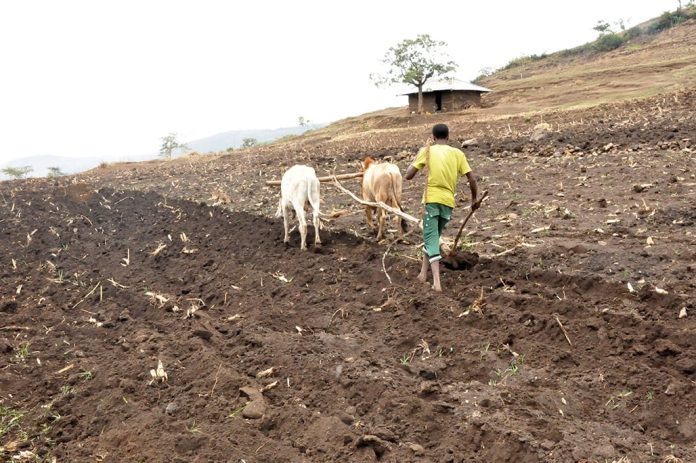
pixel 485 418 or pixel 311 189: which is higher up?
pixel 311 189

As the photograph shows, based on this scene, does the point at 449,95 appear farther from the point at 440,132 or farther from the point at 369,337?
the point at 369,337

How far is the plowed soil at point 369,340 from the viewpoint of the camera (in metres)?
4.36

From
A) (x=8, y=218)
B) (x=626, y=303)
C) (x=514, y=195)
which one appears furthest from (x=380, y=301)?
Answer: (x=8, y=218)

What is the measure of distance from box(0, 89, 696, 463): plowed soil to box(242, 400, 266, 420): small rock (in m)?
0.02

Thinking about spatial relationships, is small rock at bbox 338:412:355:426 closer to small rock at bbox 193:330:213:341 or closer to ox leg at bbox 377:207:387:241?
small rock at bbox 193:330:213:341

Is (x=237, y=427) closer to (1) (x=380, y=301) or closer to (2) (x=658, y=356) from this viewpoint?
(1) (x=380, y=301)

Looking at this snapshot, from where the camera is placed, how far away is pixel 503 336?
18.7 feet

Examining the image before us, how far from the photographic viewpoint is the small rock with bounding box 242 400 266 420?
→ 472 cm

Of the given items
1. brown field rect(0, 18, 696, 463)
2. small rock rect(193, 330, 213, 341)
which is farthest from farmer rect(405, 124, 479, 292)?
small rock rect(193, 330, 213, 341)

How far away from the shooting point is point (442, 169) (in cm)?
698

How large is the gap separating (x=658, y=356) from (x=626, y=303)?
1.03 metres

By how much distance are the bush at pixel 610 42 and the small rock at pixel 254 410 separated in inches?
2246

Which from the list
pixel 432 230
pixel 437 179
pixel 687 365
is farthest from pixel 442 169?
pixel 687 365

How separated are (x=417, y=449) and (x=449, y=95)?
3776 centimetres
